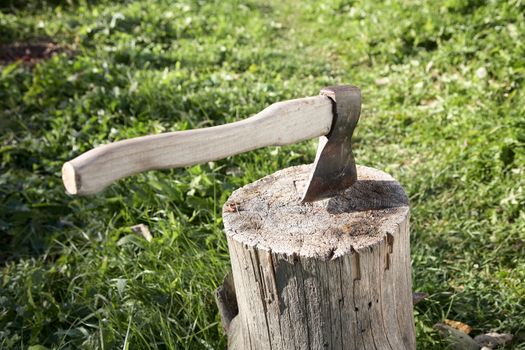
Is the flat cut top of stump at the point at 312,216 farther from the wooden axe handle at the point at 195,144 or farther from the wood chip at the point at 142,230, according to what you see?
the wood chip at the point at 142,230

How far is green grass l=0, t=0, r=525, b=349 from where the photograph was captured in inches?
102

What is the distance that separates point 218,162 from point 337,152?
67.2 inches

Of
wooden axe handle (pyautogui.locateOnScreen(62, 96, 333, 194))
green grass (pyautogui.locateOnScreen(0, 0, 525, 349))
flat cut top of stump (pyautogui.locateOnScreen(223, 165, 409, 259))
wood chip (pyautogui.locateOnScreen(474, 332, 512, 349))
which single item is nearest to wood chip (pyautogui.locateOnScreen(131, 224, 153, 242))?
green grass (pyautogui.locateOnScreen(0, 0, 525, 349))

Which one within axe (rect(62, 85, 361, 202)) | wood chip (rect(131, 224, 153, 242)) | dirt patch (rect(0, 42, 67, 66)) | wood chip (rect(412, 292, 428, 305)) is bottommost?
wood chip (rect(412, 292, 428, 305))

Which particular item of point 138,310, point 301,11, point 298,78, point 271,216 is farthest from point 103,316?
point 301,11

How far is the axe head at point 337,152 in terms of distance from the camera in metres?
1.89

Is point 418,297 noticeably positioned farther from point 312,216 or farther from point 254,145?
point 254,145

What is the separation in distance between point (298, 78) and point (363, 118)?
1.02m

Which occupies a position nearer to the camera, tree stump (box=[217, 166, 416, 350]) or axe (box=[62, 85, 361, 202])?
axe (box=[62, 85, 361, 202])

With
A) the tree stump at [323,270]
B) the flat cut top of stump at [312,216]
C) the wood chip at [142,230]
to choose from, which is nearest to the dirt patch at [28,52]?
the wood chip at [142,230]

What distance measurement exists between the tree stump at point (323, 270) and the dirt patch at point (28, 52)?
434cm

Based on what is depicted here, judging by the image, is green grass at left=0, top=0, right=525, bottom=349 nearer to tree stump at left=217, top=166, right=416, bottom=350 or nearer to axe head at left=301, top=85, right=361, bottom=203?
tree stump at left=217, top=166, right=416, bottom=350

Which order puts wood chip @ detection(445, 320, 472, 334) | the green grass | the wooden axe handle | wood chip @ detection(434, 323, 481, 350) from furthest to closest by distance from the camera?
the green grass → wood chip @ detection(445, 320, 472, 334) → wood chip @ detection(434, 323, 481, 350) → the wooden axe handle

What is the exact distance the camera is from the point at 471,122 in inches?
152
